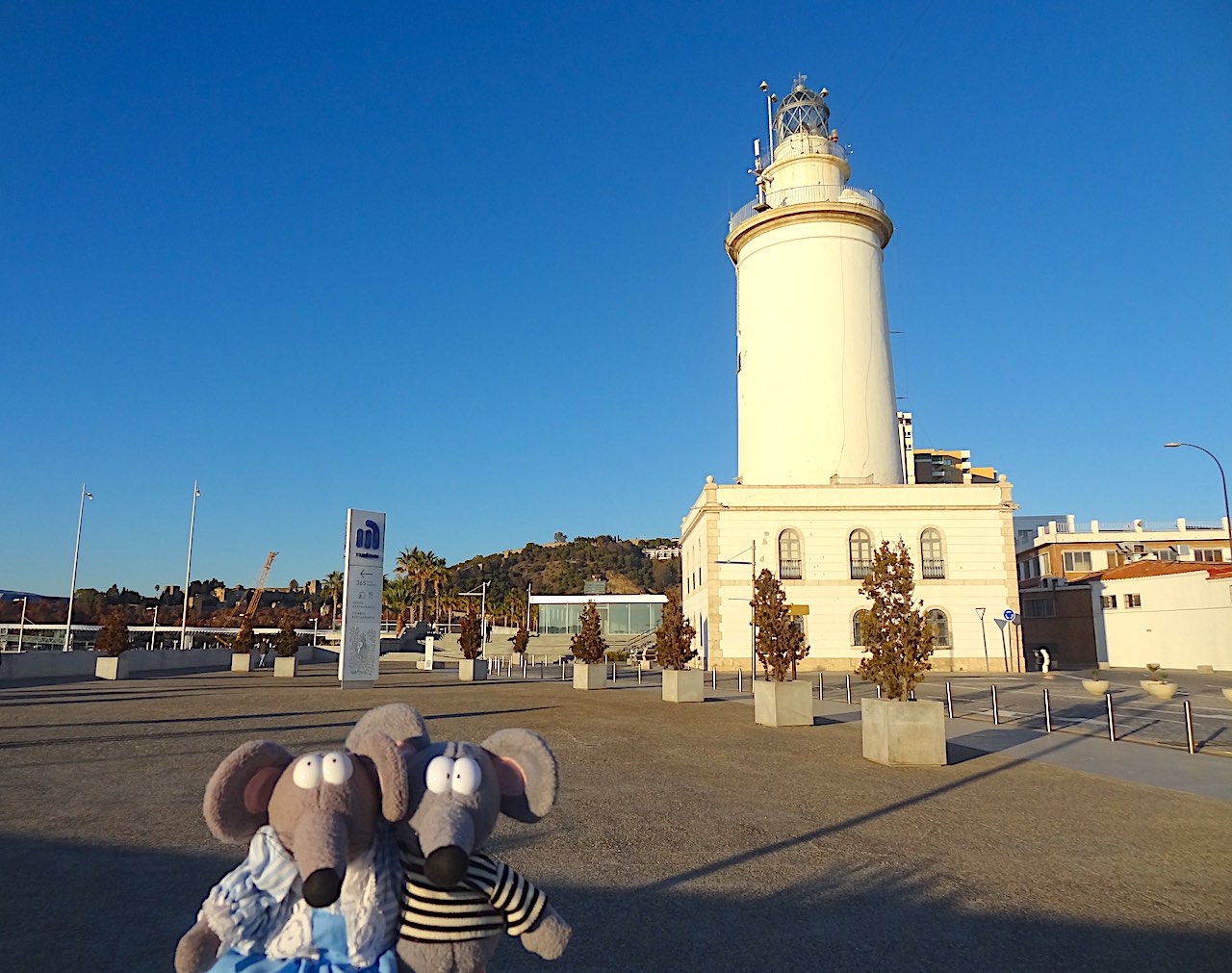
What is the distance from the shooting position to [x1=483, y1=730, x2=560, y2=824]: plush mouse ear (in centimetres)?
292

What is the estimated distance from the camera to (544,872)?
639 cm

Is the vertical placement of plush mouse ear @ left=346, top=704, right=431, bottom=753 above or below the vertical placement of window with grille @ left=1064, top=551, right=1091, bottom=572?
below

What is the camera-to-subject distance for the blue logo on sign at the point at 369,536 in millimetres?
27297

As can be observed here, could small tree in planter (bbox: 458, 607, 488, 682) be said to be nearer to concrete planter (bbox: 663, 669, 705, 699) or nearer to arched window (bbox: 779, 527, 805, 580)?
concrete planter (bbox: 663, 669, 705, 699)

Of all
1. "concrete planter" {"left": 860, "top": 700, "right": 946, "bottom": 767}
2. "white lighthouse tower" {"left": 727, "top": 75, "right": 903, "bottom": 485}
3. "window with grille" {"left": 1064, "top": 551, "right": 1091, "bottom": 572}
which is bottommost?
"concrete planter" {"left": 860, "top": 700, "right": 946, "bottom": 767}

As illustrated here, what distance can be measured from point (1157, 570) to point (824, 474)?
18.3m

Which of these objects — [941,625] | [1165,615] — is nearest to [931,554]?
[941,625]

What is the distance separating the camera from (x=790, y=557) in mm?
37719

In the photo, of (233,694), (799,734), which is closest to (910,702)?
(799,734)

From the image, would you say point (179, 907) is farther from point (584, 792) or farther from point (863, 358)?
point (863, 358)

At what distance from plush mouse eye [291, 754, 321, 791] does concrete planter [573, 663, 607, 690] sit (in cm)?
2414

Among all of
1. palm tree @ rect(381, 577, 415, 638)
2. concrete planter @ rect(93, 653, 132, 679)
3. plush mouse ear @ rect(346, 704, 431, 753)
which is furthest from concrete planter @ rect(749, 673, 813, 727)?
palm tree @ rect(381, 577, 415, 638)

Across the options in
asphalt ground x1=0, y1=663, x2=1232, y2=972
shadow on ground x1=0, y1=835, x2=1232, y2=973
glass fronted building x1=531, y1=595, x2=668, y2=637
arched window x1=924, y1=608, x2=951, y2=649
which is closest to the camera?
shadow on ground x1=0, y1=835, x2=1232, y2=973

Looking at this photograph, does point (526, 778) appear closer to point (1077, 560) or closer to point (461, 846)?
point (461, 846)
